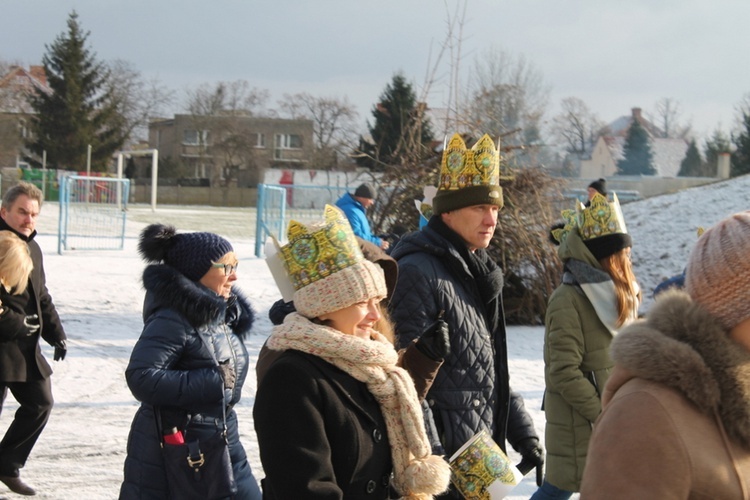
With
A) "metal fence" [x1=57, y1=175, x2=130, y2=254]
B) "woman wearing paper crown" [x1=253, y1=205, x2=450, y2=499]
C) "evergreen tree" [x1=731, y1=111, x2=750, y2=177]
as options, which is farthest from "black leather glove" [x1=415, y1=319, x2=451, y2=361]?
"evergreen tree" [x1=731, y1=111, x2=750, y2=177]

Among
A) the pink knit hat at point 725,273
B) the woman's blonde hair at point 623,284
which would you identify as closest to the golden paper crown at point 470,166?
the woman's blonde hair at point 623,284

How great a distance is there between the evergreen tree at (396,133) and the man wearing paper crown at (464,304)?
7.74 metres

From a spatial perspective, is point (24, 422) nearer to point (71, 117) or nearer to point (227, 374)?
point (227, 374)

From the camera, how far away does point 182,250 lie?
13.1ft

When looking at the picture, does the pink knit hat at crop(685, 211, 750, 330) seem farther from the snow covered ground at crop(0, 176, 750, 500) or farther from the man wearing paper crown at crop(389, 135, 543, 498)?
the snow covered ground at crop(0, 176, 750, 500)

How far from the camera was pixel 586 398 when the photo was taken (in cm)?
424

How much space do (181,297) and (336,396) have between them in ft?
4.76

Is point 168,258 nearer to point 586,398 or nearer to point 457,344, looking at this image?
point 457,344

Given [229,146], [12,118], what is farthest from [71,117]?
[229,146]

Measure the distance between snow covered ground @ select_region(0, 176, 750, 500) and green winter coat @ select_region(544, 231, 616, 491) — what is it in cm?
148

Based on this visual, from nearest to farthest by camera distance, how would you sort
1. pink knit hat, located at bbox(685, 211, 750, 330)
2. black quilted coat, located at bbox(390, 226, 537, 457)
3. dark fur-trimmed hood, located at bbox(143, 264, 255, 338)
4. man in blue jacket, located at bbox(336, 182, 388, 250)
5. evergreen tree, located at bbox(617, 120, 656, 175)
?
pink knit hat, located at bbox(685, 211, 750, 330), black quilted coat, located at bbox(390, 226, 537, 457), dark fur-trimmed hood, located at bbox(143, 264, 255, 338), man in blue jacket, located at bbox(336, 182, 388, 250), evergreen tree, located at bbox(617, 120, 656, 175)

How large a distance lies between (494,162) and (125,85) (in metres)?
61.8

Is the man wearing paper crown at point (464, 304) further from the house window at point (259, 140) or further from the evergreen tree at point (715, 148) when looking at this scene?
the house window at point (259, 140)

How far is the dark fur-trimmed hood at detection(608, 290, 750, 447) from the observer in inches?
70.6
